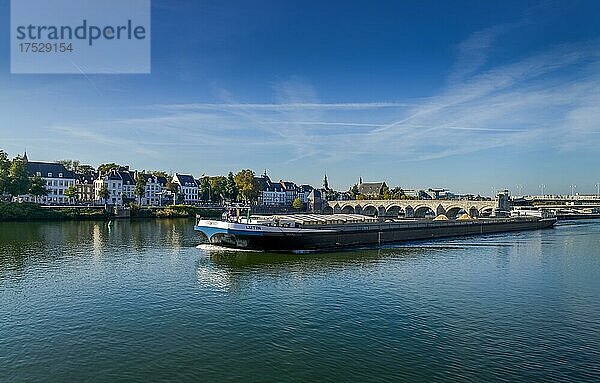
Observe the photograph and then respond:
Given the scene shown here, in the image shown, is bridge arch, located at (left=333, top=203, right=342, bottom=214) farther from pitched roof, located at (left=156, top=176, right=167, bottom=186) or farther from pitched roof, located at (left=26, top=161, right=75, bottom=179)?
pitched roof, located at (left=26, top=161, right=75, bottom=179)

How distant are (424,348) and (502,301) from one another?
999 centimetres

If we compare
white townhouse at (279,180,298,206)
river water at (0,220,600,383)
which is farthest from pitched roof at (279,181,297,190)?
river water at (0,220,600,383)

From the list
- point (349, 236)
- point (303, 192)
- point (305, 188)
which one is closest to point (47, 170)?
point (303, 192)

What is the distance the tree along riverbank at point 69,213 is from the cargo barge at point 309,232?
4605 cm

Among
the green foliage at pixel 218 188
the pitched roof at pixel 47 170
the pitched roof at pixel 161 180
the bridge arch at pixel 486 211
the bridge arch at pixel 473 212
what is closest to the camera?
the bridge arch at pixel 486 211

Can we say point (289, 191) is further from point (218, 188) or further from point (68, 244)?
point (68, 244)

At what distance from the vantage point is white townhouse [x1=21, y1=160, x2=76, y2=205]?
11106 centimetres

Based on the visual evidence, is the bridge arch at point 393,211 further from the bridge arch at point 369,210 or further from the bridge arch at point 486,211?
the bridge arch at point 486,211

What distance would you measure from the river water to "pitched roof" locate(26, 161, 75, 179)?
80.5 m

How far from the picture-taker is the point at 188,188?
136m

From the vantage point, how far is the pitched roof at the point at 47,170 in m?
110

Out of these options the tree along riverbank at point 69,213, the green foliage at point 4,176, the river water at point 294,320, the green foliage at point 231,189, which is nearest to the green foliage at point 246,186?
the green foliage at point 231,189

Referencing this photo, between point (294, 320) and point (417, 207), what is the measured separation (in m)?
89.2

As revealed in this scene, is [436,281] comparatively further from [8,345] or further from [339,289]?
[8,345]
